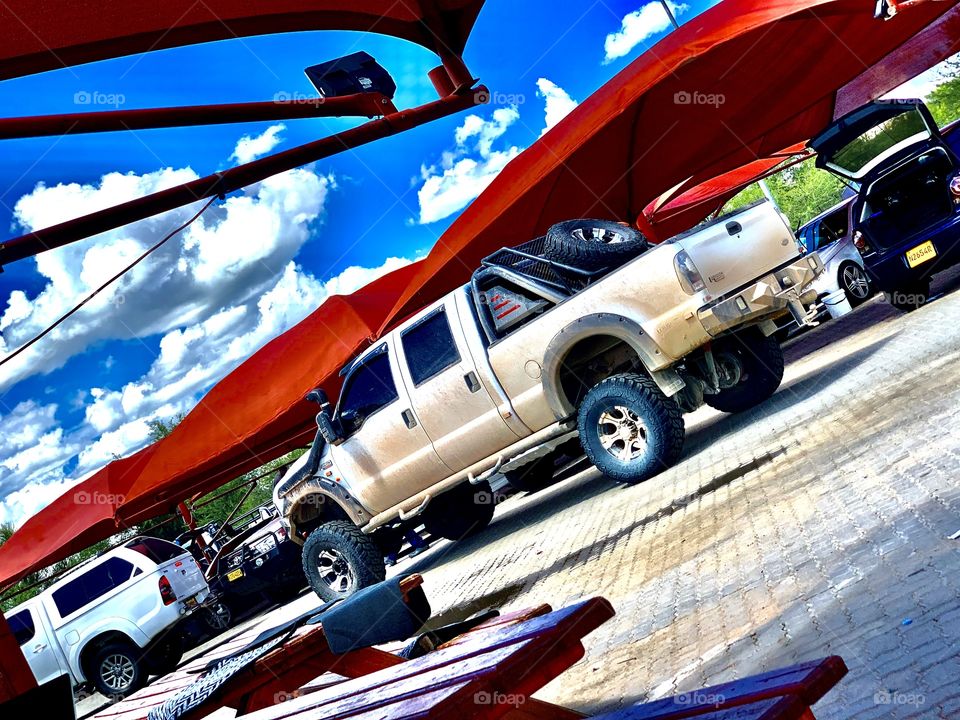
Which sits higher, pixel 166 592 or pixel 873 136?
pixel 873 136

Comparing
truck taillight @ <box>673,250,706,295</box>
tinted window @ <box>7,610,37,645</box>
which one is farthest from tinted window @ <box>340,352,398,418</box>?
tinted window @ <box>7,610,37,645</box>

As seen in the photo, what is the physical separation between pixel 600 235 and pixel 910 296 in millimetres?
4994

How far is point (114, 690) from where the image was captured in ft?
44.6

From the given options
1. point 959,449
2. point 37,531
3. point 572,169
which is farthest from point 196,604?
point 959,449

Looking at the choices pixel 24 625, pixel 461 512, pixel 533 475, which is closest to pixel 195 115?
pixel 461 512

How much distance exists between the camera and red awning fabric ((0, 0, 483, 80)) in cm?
424

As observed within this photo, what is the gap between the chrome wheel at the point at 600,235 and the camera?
349 inches

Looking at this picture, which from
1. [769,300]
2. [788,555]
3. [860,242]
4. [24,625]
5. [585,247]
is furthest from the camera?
[24,625]

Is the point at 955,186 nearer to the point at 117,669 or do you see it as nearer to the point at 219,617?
the point at 219,617

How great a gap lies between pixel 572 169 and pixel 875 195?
3.71m

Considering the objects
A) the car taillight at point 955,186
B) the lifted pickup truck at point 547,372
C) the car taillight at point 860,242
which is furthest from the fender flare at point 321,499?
the car taillight at point 955,186

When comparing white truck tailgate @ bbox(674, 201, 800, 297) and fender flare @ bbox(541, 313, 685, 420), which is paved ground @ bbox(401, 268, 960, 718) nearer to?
fender flare @ bbox(541, 313, 685, 420)

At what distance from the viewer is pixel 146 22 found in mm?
4621

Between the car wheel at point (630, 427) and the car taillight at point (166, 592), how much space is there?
826 centimetres
